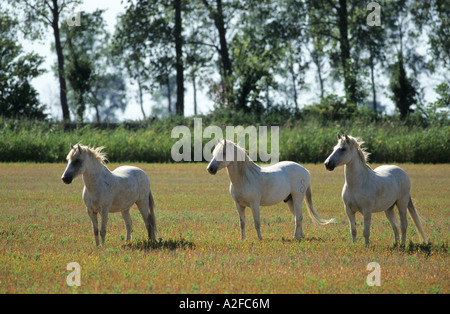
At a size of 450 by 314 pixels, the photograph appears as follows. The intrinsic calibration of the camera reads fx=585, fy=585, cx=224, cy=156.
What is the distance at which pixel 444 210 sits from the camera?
16.2m

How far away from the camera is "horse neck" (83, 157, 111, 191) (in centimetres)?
1055

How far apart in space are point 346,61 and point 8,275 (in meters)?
40.8

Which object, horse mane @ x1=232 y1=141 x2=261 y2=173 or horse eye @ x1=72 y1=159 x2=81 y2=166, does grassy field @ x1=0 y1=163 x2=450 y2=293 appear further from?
horse eye @ x1=72 y1=159 x2=81 y2=166

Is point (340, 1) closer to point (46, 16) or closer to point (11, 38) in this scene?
point (46, 16)

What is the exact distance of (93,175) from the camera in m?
10.6

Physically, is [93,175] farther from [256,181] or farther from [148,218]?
[256,181]

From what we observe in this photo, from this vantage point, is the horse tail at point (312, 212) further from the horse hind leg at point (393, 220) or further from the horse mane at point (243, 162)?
the horse mane at point (243, 162)

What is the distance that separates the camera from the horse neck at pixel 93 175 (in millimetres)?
10552

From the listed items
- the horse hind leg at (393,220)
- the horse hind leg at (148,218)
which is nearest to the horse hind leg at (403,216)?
the horse hind leg at (393,220)

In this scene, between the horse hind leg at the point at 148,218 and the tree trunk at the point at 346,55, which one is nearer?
the horse hind leg at the point at 148,218

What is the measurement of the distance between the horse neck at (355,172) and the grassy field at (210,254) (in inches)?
47.3

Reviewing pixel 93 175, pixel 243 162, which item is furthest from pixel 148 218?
pixel 243 162

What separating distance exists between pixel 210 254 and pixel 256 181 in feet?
7.30
